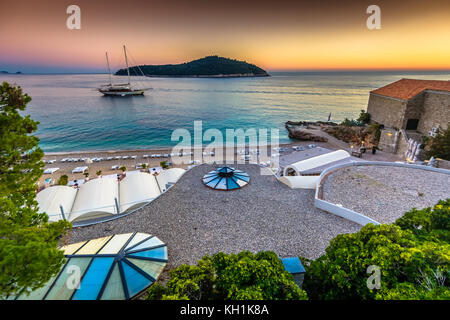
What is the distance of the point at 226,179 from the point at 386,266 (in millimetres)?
9747

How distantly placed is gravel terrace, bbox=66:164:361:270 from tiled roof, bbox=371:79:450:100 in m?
27.6

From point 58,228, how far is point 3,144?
247 centimetres

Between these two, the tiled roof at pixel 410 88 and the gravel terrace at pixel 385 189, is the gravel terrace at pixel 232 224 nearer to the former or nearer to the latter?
the gravel terrace at pixel 385 189

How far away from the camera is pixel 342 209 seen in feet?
34.0

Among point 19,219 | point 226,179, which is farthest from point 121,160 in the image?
point 19,219

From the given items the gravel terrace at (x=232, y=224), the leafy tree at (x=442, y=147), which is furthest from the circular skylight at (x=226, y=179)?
the leafy tree at (x=442, y=147)

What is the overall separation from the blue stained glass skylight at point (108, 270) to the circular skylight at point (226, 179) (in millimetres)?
5833

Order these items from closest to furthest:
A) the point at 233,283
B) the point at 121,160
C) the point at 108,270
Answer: the point at 233,283
the point at 108,270
the point at 121,160

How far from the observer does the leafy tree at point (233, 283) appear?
4758 mm

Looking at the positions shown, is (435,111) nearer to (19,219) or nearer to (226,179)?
(226,179)

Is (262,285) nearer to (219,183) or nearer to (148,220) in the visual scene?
(148,220)

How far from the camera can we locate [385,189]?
12.2 m

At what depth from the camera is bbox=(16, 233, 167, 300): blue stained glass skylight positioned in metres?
5.89

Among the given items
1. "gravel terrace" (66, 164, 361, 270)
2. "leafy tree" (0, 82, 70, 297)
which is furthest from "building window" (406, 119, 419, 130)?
"leafy tree" (0, 82, 70, 297)
